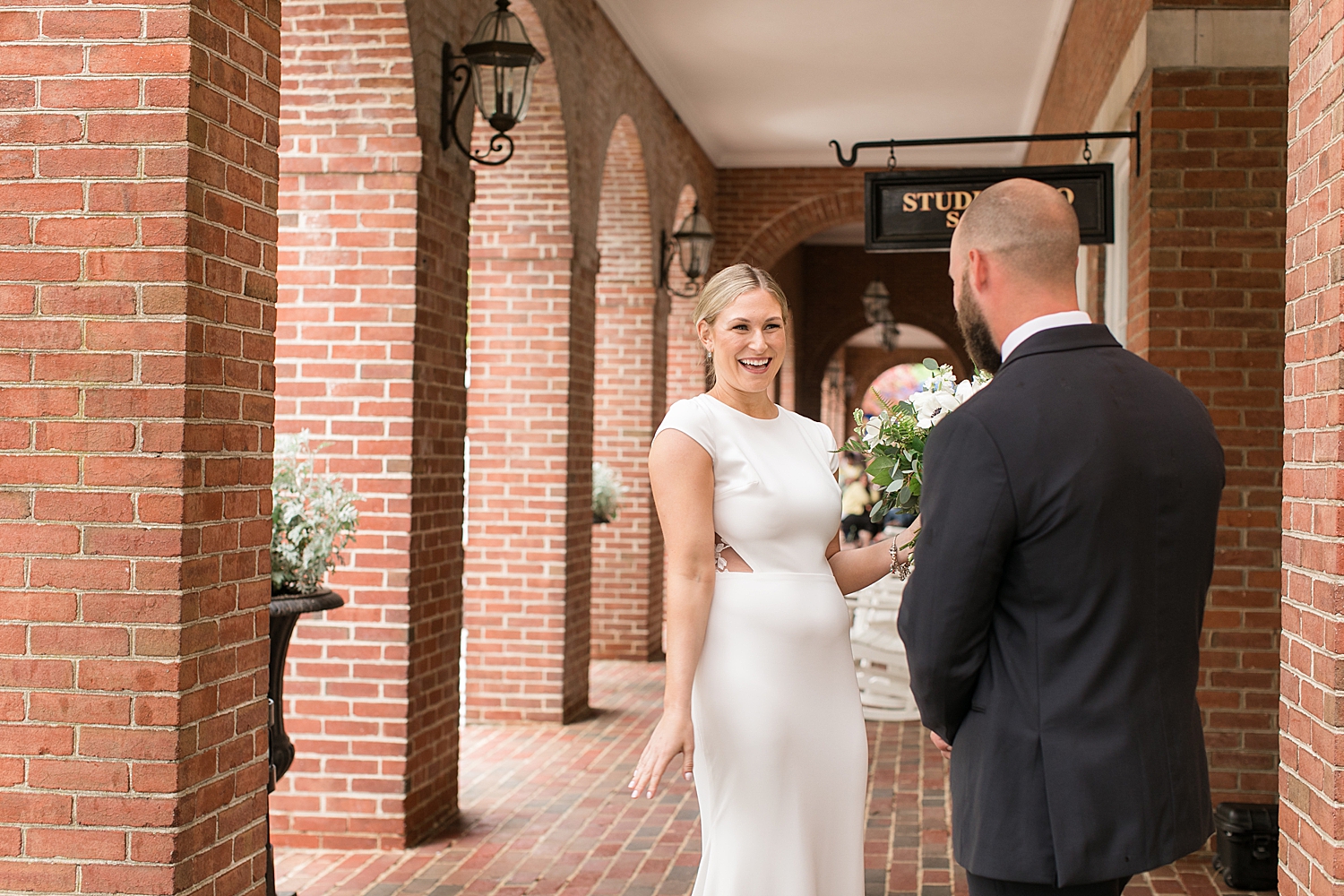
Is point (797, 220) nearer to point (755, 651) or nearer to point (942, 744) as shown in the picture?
point (755, 651)

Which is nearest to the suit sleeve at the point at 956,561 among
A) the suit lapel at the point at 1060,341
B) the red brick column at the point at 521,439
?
the suit lapel at the point at 1060,341

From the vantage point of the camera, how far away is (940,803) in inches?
238

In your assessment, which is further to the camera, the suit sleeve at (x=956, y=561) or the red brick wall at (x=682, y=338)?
the red brick wall at (x=682, y=338)

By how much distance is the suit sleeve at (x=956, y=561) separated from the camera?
1.81 m

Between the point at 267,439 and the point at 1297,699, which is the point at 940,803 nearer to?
the point at 1297,699

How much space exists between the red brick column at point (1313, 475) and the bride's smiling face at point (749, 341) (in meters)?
1.11

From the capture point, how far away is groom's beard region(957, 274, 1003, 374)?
6.55 ft

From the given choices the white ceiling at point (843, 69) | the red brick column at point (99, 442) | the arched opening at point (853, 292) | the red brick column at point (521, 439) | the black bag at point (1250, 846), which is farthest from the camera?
the arched opening at point (853, 292)

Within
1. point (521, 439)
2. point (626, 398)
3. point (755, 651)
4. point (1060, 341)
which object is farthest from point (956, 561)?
point (626, 398)

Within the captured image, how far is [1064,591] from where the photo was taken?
1816 mm

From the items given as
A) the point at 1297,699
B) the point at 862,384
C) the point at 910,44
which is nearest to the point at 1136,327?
the point at 1297,699

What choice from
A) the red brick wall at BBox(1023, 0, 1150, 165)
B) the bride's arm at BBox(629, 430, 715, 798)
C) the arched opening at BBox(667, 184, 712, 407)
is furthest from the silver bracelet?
the arched opening at BBox(667, 184, 712, 407)

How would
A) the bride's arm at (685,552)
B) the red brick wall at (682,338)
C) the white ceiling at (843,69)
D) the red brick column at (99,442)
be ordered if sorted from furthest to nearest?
the red brick wall at (682,338) < the white ceiling at (843,69) < the red brick column at (99,442) < the bride's arm at (685,552)

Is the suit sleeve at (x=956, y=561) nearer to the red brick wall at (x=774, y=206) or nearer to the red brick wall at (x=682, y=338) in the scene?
the red brick wall at (x=682, y=338)
